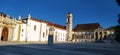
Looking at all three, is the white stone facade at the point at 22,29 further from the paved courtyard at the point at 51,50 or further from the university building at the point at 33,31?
the paved courtyard at the point at 51,50

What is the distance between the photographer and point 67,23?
81.8 m

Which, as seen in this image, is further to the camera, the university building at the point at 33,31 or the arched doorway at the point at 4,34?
the university building at the point at 33,31

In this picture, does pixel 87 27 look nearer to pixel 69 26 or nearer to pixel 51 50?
pixel 69 26

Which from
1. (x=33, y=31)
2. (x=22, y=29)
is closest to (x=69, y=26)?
(x=33, y=31)

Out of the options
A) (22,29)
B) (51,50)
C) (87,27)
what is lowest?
(51,50)

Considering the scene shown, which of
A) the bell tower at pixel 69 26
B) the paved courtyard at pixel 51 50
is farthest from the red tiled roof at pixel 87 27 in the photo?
the paved courtyard at pixel 51 50

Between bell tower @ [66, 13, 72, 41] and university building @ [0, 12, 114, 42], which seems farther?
bell tower @ [66, 13, 72, 41]

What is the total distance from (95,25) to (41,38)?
40.5m

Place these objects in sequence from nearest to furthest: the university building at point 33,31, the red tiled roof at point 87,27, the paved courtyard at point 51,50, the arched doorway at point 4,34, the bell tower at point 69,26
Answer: the paved courtyard at point 51,50 → the arched doorway at point 4,34 → the university building at point 33,31 → the bell tower at point 69,26 → the red tiled roof at point 87,27

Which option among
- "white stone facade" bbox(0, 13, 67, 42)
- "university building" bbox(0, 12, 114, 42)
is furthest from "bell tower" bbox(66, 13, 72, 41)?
"white stone facade" bbox(0, 13, 67, 42)

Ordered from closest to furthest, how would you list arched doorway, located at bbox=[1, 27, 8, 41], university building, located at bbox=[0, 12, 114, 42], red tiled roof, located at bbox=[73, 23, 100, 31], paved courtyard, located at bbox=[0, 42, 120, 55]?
1. paved courtyard, located at bbox=[0, 42, 120, 55]
2. arched doorway, located at bbox=[1, 27, 8, 41]
3. university building, located at bbox=[0, 12, 114, 42]
4. red tiled roof, located at bbox=[73, 23, 100, 31]

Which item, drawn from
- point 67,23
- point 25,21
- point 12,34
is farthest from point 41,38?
point 67,23

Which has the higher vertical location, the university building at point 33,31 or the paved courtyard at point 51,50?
the university building at point 33,31

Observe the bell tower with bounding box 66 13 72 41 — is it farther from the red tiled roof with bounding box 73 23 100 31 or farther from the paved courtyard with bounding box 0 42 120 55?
the paved courtyard with bounding box 0 42 120 55
